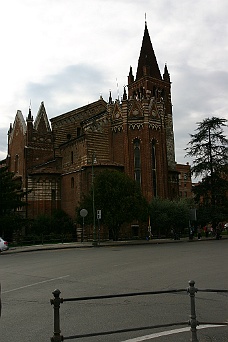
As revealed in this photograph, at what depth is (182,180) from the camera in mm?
101500

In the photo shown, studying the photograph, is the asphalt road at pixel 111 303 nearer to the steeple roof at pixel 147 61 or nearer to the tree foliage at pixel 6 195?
the tree foliage at pixel 6 195

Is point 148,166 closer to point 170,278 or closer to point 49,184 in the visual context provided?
point 49,184

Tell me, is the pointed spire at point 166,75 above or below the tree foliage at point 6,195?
above

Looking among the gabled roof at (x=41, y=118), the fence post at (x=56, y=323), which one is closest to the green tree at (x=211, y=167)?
the gabled roof at (x=41, y=118)

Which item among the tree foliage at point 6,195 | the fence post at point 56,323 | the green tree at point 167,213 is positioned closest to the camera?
the fence post at point 56,323

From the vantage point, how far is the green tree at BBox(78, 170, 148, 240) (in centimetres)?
3556

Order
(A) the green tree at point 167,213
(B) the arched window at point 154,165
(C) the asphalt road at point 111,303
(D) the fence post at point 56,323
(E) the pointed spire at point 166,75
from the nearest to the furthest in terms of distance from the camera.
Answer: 1. (D) the fence post at point 56,323
2. (C) the asphalt road at point 111,303
3. (A) the green tree at point 167,213
4. (B) the arched window at point 154,165
5. (E) the pointed spire at point 166,75

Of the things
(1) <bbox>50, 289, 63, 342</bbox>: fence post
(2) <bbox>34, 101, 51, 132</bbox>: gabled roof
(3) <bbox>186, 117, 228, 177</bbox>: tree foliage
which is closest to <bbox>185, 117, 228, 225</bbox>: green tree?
(3) <bbox>186, 117, 228, 177</bbox>: tree foliage

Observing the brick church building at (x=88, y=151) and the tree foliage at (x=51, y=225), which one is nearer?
the tree foliage at (x=51, y=225)

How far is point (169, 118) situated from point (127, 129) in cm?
2068

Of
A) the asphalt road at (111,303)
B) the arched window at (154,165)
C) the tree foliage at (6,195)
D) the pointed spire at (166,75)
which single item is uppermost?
the pointed spire at (166,75)

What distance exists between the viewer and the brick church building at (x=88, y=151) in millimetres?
46812

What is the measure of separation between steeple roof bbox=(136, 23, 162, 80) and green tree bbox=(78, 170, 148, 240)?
3580 centimetres

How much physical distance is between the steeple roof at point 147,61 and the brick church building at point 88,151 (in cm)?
1493
